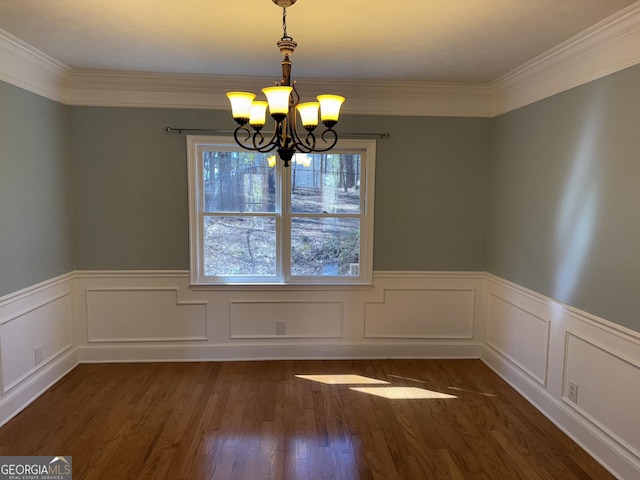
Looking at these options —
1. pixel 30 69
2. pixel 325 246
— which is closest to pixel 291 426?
pixel 325 246

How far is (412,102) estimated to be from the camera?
3.65m

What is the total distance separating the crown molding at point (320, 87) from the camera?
2701 mm

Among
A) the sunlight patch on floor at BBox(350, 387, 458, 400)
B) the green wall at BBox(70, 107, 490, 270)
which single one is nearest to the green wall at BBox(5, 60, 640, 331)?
the green wall at BBox(70, 107, 490, 270)

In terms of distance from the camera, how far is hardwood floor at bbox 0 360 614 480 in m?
2.30

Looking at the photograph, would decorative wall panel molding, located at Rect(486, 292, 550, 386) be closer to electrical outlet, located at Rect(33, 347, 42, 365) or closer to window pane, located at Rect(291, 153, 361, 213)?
window pane, located at Rect(291, 153, 361, 213)

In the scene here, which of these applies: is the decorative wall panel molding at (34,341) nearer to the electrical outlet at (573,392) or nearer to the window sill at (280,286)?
the window sill at (280,286)

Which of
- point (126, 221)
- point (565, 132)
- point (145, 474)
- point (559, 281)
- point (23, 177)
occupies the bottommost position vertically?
point (145, 474)

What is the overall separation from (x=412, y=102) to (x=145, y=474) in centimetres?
340

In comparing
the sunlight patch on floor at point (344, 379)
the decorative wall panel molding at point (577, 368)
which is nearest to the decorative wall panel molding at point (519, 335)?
the decorative wall panel molding at point (577, 368)

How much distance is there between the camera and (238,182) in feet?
12.2

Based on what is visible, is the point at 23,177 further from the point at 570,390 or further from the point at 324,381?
the point at 570,390

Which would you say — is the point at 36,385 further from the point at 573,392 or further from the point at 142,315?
the point at 573,392

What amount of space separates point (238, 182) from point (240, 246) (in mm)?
593

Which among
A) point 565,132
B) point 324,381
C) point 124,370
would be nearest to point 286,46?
point 565,132
